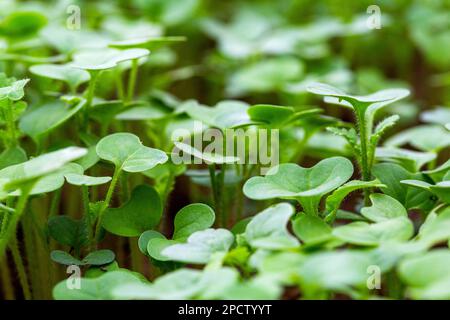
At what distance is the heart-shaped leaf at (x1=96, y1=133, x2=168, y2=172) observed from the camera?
2.79 feet

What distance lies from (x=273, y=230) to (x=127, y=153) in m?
0.26

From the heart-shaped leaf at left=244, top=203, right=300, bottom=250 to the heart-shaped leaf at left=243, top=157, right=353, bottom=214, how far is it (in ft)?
0.16

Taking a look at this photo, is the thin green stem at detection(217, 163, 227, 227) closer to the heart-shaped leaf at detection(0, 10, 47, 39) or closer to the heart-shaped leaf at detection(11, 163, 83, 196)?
the heart-shaped leaf at detection(11, 163, 83, 196)

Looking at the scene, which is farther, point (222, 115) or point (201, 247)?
point (222, 115)

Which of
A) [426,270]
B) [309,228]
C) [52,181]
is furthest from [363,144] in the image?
[52,181]

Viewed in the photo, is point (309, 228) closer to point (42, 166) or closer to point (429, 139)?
point (42, 166)

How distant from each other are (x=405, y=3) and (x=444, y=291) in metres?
1.75

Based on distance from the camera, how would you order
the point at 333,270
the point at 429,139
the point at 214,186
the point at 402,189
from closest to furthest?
the point at 333,270, the point at 402,189, the point at 214,186, the point at 429,139

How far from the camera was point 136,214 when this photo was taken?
2.96 ft

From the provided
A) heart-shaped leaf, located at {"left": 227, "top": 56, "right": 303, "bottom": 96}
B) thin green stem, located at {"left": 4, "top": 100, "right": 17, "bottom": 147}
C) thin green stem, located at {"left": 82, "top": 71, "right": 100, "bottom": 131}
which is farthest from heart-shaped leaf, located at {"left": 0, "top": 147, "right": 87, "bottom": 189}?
heart-shaped leaf, located at {"left": 227, "top": 56, "right": 303, "bottom": 96}

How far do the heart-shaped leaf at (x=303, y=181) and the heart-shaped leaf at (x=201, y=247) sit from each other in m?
0.07

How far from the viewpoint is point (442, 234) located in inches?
24.0

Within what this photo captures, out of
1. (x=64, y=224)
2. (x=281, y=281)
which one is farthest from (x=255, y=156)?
(x=281, y=281)
